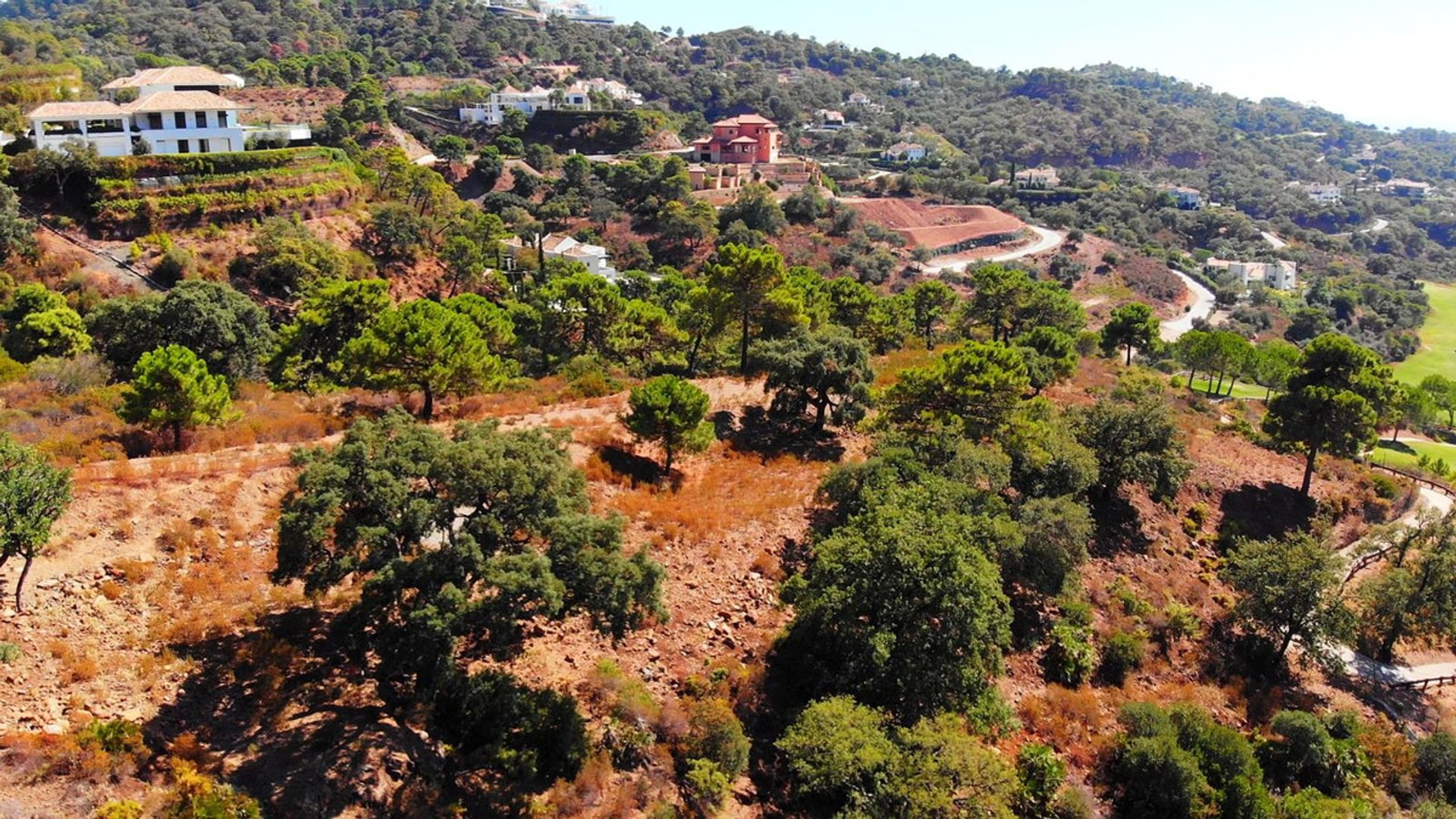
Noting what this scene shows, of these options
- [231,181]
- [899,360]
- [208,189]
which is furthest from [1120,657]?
[231,181]

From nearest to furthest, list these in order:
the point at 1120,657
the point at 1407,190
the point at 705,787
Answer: the point at 705,787
the point at 1120,657
the point at 1407,190

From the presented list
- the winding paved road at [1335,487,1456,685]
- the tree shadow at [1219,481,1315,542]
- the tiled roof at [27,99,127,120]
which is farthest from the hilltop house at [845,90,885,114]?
the winding paved road at [1335,487,1456,685]

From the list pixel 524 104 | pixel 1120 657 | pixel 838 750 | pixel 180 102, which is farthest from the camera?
pixel 524 104

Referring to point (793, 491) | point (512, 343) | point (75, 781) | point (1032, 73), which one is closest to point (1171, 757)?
point (793, 491)

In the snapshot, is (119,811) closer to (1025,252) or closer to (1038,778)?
(1038,778)

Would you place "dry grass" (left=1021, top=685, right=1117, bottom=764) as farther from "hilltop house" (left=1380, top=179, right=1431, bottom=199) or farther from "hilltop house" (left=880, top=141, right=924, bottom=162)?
"hilltop house" (left=1380, top=179, right=1431, bottom=199)

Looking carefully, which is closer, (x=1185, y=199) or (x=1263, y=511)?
(x=1263, y=511)

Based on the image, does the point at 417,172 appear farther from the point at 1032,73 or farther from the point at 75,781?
the point at 1032,73
